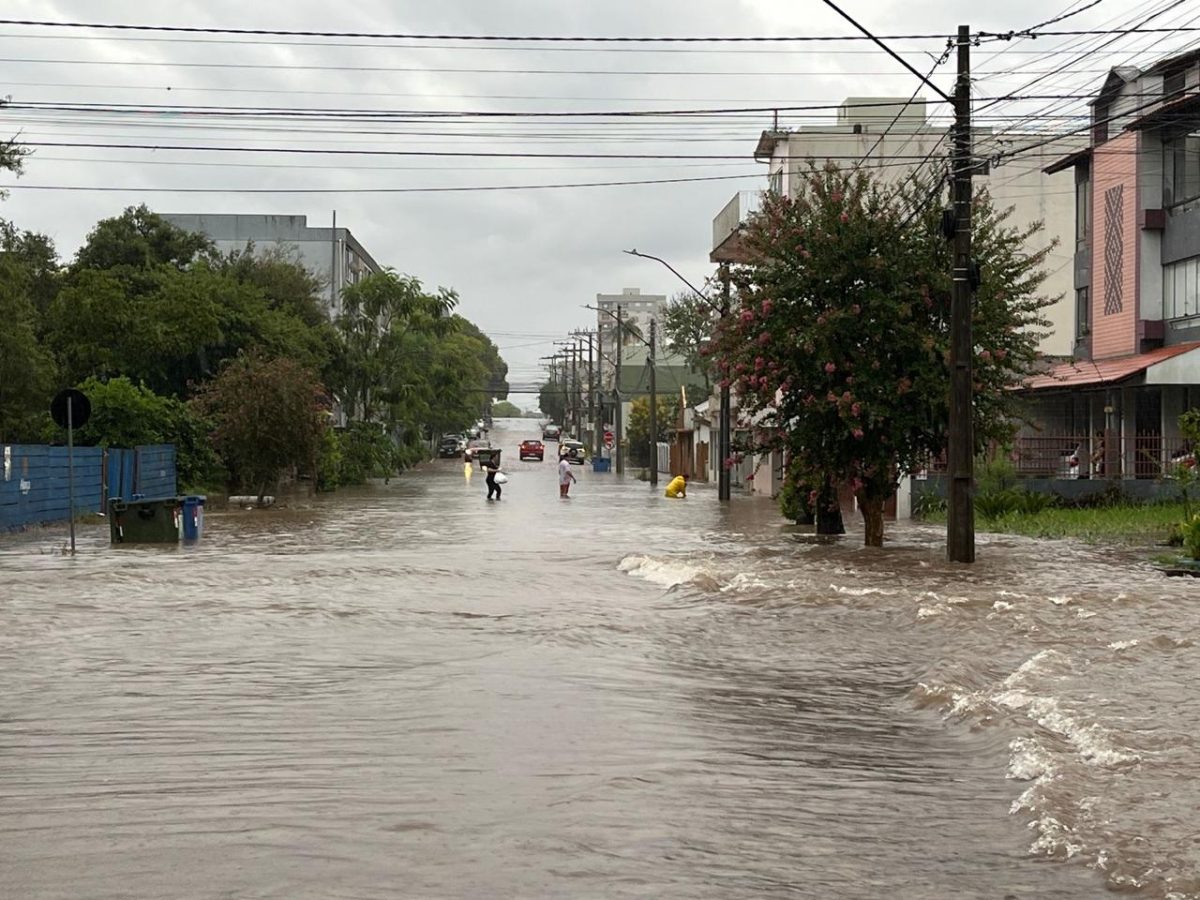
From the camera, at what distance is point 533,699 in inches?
487

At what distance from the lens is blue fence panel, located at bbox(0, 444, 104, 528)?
3262cm

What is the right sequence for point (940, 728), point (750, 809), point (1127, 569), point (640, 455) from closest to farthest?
point (750, 809) → point (940, 728) → point (1127, 569) → point (640, 455)

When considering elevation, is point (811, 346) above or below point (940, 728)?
above

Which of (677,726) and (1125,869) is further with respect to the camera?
(677,726)

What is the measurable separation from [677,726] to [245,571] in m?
14.2

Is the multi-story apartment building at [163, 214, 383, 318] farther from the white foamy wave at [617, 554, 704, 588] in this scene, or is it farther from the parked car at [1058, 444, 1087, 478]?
the white foamy wave at [617, 554, 704, 588]

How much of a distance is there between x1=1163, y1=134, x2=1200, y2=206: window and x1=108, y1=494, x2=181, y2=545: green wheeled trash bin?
977 inches

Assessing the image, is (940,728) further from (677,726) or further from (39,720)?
(39,720)

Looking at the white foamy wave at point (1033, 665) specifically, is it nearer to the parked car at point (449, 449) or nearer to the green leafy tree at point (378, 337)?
the green leafy tree at point (378, 337)

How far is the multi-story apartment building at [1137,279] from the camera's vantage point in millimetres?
38531

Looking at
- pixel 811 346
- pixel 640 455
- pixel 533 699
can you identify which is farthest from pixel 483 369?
pixel 533 699

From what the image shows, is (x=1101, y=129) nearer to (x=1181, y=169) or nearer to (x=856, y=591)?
(x=1181, y=169)

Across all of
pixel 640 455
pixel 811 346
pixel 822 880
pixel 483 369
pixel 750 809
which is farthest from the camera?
pixel 483 369

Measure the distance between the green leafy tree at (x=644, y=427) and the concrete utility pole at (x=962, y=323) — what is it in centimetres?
7540
